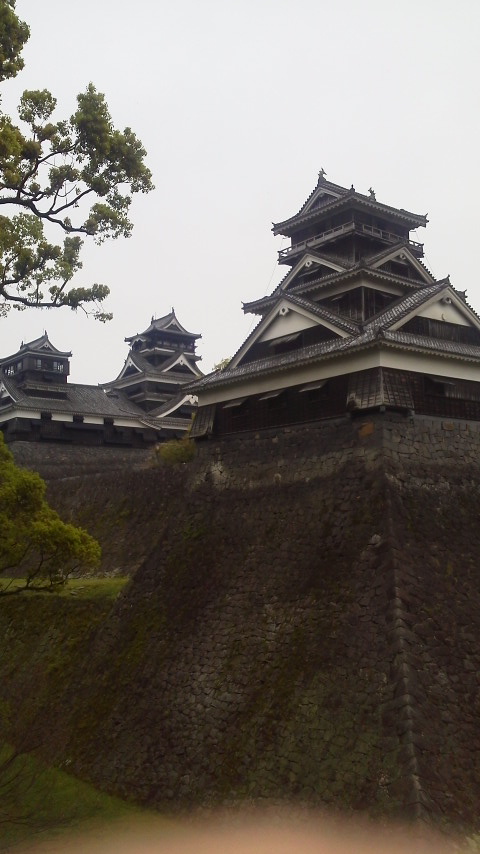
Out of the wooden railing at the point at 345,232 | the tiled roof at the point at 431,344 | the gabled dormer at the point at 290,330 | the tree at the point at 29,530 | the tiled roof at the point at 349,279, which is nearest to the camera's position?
the tree at the point at 29,530

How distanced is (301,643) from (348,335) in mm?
6134

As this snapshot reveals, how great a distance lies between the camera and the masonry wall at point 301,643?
10.7 m

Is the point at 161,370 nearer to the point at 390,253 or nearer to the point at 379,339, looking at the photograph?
the point at 390,253

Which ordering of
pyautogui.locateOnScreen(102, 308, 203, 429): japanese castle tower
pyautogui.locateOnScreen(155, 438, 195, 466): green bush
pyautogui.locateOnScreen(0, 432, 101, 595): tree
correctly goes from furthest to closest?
1. pyautogui.locateOnScreen(102, 308, 203, 429): japanese castle tower
2. pyautogui.locateOnScreen(155, 438, 195, 466): green bush
3. pyautogui.locateOnScreen(0, 432, 101, 595): tree

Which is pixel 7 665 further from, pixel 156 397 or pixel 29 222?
pixel 156 397

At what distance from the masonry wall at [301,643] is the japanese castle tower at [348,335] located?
0.61 metres

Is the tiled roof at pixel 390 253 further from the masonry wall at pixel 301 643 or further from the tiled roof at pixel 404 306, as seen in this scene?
the masonry wall at pixel 301 643

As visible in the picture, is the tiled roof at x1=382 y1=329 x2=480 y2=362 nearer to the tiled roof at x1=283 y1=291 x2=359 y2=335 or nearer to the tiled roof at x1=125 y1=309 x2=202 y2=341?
the tiled roof at x1=283 y1=291 x2=359 y2=335

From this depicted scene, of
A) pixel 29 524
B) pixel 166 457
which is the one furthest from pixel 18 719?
pixel 166 457

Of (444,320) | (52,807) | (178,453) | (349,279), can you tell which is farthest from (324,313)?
(178,453)

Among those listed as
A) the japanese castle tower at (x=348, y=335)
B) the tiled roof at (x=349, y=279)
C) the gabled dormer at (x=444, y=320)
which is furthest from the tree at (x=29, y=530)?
the tiled roof at (x=349, y=279)

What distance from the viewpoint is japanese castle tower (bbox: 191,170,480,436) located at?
14.7m

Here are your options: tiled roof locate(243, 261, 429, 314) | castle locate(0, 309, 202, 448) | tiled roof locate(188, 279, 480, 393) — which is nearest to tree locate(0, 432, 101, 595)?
tiled roof locate(188, 279, 480, 393)

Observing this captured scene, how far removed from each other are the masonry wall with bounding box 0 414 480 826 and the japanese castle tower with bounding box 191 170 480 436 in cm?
61
